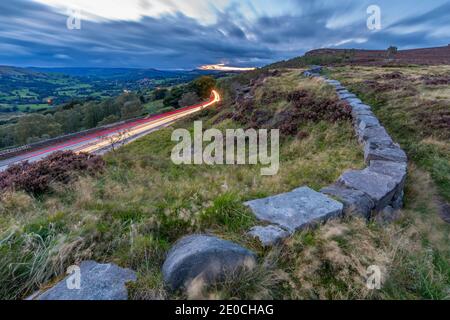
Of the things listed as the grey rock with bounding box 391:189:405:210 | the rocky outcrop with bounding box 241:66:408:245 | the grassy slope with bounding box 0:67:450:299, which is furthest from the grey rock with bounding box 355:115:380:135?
the grassy slope with bounding box 0:67:450:299

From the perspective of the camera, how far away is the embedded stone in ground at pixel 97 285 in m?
2.34

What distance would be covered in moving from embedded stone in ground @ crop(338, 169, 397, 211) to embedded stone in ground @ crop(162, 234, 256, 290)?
2969mm

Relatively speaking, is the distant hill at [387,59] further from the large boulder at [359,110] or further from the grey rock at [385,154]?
the grey rock at [385,154]

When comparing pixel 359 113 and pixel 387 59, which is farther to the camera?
pixel 387 59

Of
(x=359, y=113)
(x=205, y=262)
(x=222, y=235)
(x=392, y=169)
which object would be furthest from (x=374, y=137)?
(x=205, y=262)

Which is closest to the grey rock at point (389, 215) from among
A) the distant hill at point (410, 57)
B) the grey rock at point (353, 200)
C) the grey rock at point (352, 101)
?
the grey rock at point (353, 200)

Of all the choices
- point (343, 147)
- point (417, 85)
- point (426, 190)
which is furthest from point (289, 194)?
point (417, 85)

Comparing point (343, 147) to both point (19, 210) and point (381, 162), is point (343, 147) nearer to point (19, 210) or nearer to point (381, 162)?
point (381, 162)

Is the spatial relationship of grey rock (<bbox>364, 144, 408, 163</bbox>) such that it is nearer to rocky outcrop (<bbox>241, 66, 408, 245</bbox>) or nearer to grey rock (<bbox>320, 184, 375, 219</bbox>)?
rocky outcrop (<bbox>241, 66, 408, 245</bbox>)

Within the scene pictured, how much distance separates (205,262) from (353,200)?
2.91 metres

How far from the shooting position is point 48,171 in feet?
22.3

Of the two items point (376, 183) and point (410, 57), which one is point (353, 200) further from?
point (410, 57)

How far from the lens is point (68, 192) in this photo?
18.7 ft

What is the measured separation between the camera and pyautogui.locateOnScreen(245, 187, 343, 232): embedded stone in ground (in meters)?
3.49
